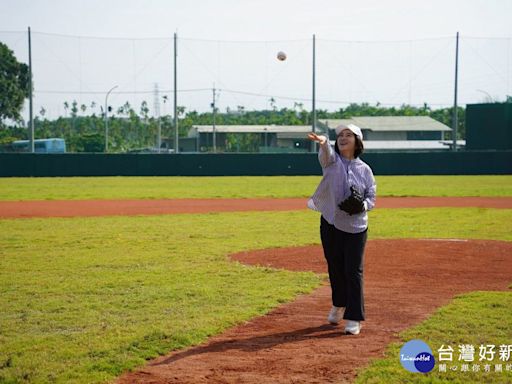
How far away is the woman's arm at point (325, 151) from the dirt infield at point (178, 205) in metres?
13.2

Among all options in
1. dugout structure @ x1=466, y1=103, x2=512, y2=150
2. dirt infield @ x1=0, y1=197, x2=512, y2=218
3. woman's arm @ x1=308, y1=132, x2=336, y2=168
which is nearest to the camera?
woman's arm @ x1=308, y1=132, x2=336, y2=168

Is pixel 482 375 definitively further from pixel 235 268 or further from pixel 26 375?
pixel 235 268

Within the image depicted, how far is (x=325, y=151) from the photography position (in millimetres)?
6277

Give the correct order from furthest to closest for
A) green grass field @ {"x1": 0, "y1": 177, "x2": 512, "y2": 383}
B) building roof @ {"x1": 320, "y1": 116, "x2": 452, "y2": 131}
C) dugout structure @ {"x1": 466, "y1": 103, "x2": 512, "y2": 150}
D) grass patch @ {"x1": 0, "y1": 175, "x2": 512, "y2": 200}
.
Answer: building roof @ {"x1": 320, "y1": 116, "x2": 452, "y2": 131}
dugout structure @ {"x1": 466, "y1": 103, "x2": 512, "y2": 150}
grass patch @ {"x1": 0, "y1": 175, "x2": 512, "y2": 200}
green grass field @ {"x1": 0, "y1": 177, "x2": 512, "y2": 383}

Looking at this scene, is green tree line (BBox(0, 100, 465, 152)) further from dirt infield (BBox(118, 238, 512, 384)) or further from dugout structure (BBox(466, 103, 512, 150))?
dirt infield (BBox(118, 238, 512, 384))

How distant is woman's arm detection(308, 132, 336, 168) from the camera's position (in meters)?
6.18

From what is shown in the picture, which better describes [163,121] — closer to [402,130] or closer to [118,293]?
[402,130]

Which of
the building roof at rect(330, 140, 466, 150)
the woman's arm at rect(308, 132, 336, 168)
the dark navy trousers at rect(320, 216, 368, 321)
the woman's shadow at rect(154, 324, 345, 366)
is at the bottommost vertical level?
the woman's shadow at rect(154, 324, 345, 366)

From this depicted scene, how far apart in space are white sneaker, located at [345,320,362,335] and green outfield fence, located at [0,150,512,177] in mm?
35098

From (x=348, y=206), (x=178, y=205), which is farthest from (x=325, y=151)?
(x=178, y=205)

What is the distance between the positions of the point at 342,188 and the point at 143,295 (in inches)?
106

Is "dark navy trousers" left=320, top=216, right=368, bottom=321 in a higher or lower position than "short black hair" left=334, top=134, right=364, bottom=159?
A: lower

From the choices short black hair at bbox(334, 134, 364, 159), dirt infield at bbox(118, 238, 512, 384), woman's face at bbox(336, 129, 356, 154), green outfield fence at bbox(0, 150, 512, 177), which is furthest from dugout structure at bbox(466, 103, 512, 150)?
woman's face at bbox(336, 129, 356, 154)

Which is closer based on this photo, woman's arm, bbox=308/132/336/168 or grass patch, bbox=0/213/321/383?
grass patch, bbox=0/213/321/383
